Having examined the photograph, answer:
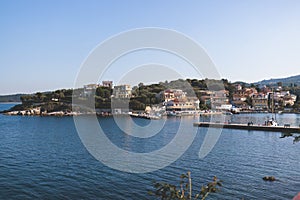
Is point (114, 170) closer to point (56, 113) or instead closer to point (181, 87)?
point (56, 113)

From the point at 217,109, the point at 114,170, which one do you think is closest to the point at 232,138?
the point at 114,170

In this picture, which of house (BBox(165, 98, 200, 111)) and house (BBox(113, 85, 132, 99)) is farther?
house (BBox(113, 85, 132, 99))

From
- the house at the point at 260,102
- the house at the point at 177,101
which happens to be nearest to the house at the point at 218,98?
the house at the point at 177,101

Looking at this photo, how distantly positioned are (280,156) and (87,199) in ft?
34.6

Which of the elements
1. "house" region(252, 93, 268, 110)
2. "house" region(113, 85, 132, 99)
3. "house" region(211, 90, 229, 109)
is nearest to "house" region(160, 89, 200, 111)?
"house" region(211, 90, 229, 109)

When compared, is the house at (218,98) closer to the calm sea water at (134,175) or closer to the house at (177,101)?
the house at (177,101)

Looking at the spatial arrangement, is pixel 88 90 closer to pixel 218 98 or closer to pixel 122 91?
pixel 122 91

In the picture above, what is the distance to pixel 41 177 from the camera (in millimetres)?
12062

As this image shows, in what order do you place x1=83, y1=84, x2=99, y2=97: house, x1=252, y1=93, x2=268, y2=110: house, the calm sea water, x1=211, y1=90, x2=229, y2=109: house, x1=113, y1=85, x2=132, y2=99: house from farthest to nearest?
x1=252, y1=93, x2=268, y2=110: house < x1=83, y1=84, x2=99, y2=97: house < x1=113, y1=85, x2=132, y2=99: house < x1=211, y1=90, x2=229, y2=109: house < the calm sea water

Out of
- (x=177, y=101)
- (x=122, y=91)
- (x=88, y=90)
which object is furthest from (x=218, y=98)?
(x=88, y=90)

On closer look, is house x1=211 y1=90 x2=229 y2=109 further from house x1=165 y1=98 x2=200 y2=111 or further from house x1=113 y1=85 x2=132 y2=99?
house x1=113 y1=85 x2=132 y2=99

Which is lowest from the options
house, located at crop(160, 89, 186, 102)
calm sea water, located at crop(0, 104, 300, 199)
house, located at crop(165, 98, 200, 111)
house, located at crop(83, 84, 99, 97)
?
calm sea water, located at crop(0, 104, 300, 199)

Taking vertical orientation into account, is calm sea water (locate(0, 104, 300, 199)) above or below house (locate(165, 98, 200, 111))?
below

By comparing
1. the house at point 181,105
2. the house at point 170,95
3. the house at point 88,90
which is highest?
the house at point 88,90
